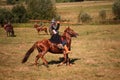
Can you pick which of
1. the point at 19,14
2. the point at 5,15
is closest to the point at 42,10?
the point at 19,14

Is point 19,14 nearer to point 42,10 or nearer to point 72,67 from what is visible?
point 42,10

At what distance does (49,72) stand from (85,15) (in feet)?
148

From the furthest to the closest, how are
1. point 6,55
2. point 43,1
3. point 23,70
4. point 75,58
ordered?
point 43,1 → point 6,55 → point 75,58 → point 23,70

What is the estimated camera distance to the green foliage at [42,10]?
68312 mm

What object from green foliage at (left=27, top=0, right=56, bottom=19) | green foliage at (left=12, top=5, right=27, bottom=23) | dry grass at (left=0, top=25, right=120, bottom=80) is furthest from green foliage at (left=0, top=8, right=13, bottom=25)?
dry grass at (left=0, top=25, right=120, bottom=80)

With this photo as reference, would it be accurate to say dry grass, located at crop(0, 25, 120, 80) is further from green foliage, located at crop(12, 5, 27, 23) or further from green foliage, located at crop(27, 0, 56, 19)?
green foliage, located at crop(27, 0, 56, 19)

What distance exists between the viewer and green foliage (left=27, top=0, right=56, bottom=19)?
2689 inches

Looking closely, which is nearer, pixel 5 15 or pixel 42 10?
pixel 5 15

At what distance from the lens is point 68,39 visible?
17.8 meters

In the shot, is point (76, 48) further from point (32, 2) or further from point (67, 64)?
point (32, 2)

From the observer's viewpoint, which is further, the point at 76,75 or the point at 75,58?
the point at 75,58

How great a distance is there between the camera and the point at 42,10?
68.5 m

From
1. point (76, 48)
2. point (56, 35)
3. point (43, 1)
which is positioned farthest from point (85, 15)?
point (56, 35)

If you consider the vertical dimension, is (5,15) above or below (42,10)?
above
